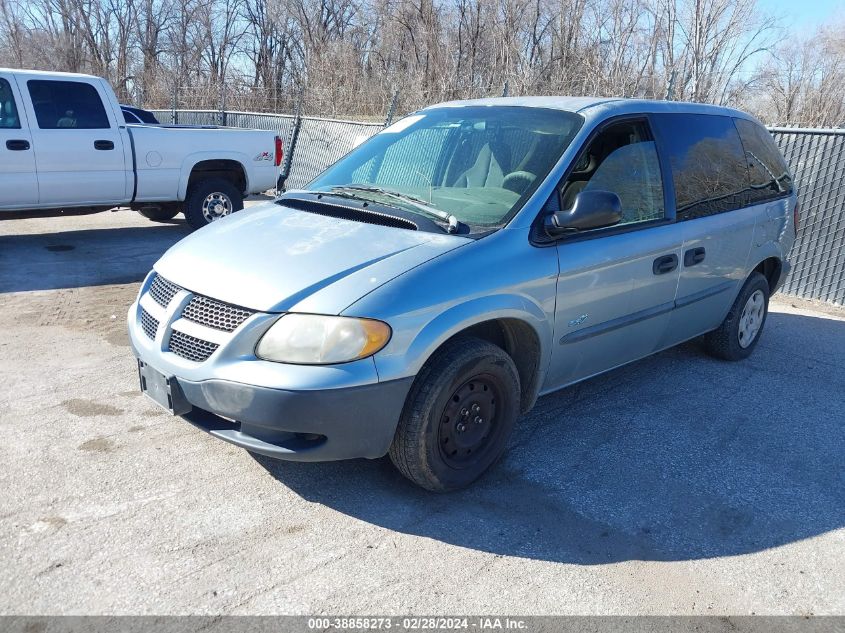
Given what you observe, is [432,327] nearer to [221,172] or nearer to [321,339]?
[321,339]

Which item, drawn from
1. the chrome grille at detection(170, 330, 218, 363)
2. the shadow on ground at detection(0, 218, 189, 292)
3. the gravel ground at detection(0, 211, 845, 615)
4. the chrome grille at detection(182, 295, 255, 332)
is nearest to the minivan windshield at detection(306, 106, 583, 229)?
the chrome grille at detection(182, 295, 255, 332)

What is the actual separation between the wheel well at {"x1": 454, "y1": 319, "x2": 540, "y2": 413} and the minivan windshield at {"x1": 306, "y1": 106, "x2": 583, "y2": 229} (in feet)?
1.69

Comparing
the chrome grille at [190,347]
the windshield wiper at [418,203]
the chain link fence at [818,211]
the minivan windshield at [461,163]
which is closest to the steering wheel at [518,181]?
the minivan windshield at [461,163]

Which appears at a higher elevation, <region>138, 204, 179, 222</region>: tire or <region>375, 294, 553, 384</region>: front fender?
<region>375, 294, 553, 384</region>: front fender

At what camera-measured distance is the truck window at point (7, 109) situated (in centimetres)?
809

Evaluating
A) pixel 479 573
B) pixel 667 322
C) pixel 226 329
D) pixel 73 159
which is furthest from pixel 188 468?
pixel 73 159

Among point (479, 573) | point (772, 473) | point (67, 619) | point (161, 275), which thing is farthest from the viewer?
point (772, 473)

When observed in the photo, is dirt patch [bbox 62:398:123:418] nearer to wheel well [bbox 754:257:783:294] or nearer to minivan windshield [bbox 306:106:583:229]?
minivan windshield [bbox 306:106:583:229]

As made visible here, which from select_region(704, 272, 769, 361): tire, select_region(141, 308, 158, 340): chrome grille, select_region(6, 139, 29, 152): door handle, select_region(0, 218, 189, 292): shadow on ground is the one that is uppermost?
select_region(6, 139, 29, 152): door handle

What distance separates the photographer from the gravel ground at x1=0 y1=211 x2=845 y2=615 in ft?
9.20

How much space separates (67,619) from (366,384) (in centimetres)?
136

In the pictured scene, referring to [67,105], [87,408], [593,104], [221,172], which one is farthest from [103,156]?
[593,104]

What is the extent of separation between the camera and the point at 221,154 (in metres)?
9.83

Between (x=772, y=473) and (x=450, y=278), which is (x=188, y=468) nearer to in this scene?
(x=450, y=278)
